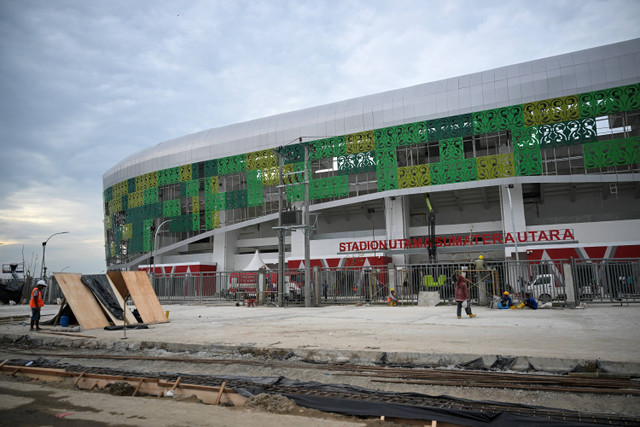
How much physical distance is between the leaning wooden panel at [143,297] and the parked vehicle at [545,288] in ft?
56.0

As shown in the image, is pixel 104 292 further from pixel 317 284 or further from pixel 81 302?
pixel 317 284

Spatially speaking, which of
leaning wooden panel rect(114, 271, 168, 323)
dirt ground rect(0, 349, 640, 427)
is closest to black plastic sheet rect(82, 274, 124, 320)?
leaning wooden panel rect(114, 271, 168, 323)

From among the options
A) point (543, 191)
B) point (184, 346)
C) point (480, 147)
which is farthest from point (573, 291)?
point (543, 191)

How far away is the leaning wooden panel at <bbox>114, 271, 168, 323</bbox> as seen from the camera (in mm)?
16094

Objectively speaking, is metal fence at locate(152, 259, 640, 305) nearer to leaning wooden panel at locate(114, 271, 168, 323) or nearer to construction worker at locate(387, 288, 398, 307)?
construction worker at locate(387, 288, 398, 307)

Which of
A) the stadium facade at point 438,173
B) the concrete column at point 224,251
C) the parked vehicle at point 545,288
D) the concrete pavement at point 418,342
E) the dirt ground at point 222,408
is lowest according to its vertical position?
the dirt ground at point 222,408

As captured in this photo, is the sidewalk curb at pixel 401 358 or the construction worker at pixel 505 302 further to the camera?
the construction worker at pixel 505 302

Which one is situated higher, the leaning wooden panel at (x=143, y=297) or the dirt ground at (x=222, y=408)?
the leaning wooden panel at (x=143, y=297)

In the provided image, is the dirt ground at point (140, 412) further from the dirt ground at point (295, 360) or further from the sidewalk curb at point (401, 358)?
the sidewalk curb at point (401, 358)

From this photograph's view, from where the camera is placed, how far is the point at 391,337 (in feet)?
34.7

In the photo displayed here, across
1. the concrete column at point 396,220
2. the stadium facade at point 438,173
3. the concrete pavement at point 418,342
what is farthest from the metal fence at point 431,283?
the concrete column at point 396,220

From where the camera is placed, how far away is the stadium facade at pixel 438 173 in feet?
119

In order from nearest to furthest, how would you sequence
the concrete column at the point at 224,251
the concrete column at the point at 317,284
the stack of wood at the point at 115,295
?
the stack of wood at the point at 115,295 → the concrete column at the point at 317,284 → the concrete column at the point at 224,251

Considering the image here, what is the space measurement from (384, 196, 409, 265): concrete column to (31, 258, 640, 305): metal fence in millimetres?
15134
